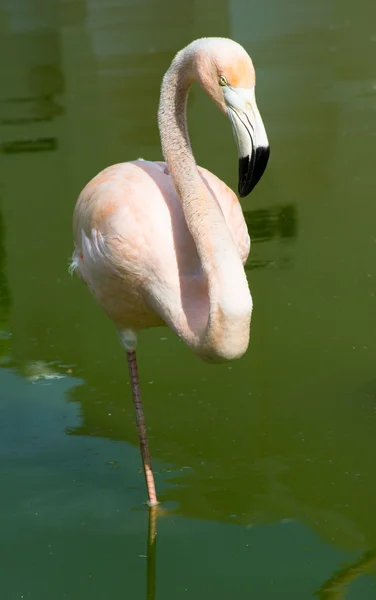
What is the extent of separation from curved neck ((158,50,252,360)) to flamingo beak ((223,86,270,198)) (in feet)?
0.85

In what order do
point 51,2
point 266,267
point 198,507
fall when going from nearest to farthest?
point 198,507 → point 266,267 → point 51,2

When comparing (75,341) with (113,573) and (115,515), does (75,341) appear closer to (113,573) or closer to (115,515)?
(115,515)

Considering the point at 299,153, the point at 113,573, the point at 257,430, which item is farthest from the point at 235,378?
the point at 299,153

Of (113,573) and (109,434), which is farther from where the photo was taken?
(109,434)

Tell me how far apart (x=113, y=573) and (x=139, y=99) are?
812cm

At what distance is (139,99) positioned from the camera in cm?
1138

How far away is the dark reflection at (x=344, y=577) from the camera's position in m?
3.65

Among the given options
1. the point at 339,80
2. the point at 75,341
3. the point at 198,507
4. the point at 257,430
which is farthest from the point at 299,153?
the point at 198,507

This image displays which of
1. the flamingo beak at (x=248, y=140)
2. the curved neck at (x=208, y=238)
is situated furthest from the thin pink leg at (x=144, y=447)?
the flamingo beak at (x=248, y=140)

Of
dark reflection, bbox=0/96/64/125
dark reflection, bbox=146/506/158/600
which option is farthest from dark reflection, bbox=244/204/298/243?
dark reflection, bbox=0/96/64/125

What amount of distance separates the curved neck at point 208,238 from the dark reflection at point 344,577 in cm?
88

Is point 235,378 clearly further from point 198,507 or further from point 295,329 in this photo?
point 198,507

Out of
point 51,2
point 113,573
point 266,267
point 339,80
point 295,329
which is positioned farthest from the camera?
point 51,2

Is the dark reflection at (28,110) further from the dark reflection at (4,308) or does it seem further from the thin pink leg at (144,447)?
the thin pink leg at (144,447)
